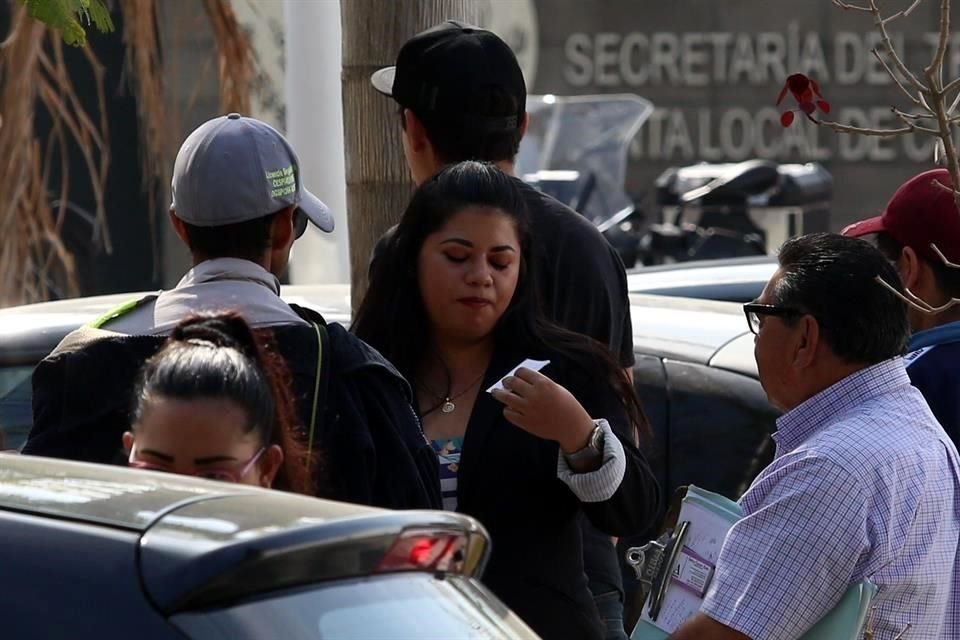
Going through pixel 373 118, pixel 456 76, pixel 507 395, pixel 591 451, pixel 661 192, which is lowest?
pixel 661 192

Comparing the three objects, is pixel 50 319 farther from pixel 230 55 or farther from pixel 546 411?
pixel 546 411

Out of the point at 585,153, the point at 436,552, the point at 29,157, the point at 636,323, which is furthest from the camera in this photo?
the point at 585,153

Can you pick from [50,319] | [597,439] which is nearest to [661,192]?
[50,319]

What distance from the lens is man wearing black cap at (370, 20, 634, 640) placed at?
11.5ft

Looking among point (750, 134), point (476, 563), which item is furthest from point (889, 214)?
point (750, 134)

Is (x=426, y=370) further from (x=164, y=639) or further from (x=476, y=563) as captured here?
(x=164, y=639)

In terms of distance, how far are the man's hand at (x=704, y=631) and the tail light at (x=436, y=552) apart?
918 millimetres

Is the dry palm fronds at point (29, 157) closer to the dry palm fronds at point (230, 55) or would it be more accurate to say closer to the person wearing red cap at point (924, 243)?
the dry palm fronds at point (230, 55)

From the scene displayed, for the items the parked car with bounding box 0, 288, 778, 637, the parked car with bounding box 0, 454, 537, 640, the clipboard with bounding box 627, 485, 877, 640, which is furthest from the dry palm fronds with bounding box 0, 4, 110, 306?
the parked car with bounding box 0, 454, 537, 640

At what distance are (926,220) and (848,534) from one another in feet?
3.91

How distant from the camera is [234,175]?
9.07ft

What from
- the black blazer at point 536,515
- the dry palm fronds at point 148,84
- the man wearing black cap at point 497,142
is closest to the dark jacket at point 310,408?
the black blazer at point 536,515

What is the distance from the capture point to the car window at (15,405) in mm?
4270

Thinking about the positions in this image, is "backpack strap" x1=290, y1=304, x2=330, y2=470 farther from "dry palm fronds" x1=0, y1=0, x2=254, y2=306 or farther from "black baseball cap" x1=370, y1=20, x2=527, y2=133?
"dry palm fronds" x1=0, y1=0, x2=254, y2=306
